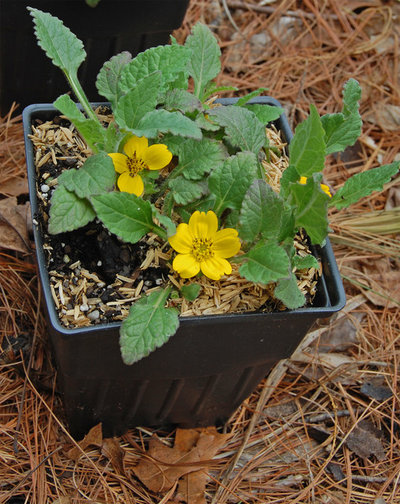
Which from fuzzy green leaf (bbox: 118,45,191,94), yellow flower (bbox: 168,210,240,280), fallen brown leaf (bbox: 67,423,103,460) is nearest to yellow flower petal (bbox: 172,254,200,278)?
yellow flower (bbox: 168,210,240,280)

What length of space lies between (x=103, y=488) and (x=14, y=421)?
0.29 metres

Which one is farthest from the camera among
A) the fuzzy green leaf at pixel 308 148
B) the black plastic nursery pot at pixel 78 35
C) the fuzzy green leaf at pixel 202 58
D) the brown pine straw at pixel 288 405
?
the black plastic nursery pot at pixel 78 35

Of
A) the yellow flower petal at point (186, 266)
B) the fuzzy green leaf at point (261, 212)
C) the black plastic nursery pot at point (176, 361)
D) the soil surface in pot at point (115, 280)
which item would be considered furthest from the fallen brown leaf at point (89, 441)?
the fuzzy green leaf at point (261, 212)

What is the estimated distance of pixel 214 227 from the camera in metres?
1.27

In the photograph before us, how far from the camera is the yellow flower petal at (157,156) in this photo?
1297 millimetres

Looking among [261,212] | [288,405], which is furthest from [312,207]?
[288,405]

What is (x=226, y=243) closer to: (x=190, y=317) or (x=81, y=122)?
(x=190, y=317)

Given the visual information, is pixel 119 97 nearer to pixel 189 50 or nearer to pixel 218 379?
pixel 189 50

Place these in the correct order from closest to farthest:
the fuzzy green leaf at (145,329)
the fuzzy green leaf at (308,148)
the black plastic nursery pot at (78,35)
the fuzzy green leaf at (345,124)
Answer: the fuzzy green leaf at (145,329), the fuzzy green leaf at (308,148), the fuzzy green leaf at (345,124), the black plastic nursery pot at (78,35)

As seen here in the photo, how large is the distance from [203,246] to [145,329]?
198 mm

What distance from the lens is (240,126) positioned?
1345mm

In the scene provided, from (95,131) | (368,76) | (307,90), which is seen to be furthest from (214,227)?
(368,76)

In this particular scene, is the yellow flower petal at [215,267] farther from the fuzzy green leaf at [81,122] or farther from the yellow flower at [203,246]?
the fuzzy green leaf at [81,122]

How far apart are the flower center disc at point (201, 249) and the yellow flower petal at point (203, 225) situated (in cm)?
1
